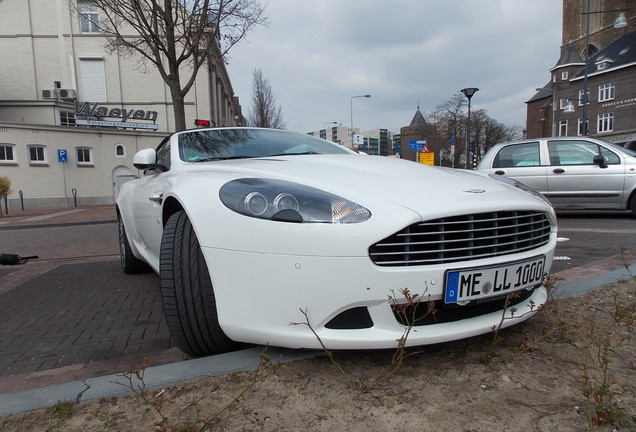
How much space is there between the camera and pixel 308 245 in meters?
1.52

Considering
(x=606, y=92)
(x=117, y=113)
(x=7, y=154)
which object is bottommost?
(x=7, y=154)

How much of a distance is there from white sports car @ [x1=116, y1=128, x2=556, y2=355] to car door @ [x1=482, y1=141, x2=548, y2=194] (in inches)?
243

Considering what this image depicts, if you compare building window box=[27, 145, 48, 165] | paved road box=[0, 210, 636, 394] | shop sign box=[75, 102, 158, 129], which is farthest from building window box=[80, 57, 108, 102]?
paved road box=[0, 210, 636, 394]

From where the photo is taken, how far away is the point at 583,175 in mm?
7164

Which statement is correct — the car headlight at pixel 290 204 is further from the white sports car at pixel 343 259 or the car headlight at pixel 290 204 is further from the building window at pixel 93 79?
the building window at pixel 93 79

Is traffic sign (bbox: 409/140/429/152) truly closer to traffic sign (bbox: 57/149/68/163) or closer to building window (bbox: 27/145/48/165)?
traffic sign (bbox: 57/149/68/163)

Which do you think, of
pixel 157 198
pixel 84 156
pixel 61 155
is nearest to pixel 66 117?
pixel 84 156

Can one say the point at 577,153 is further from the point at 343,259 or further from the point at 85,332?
the point at 85,332

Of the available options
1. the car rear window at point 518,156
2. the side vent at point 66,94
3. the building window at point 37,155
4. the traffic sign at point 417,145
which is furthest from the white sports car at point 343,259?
the side vent at point 66,94

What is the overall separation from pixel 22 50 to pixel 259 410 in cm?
3063

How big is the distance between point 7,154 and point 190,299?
21.3 meters

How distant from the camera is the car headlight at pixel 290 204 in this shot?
1571mm

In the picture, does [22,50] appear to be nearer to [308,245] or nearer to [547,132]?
[308,245]

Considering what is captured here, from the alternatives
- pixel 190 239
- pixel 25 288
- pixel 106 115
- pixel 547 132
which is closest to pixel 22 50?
pixel 106 115
